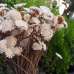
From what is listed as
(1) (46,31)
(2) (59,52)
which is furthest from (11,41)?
(2) (59,52)

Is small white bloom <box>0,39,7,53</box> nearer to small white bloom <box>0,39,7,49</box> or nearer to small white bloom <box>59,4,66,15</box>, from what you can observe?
small white bloom <box>0,39,7,49</box>

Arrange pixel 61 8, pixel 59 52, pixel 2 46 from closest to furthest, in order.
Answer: pixel 2 46
pixel 59 52
pixel 61 8

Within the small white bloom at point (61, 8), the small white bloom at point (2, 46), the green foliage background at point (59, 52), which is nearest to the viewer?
the small white bloom at point (2, 46)

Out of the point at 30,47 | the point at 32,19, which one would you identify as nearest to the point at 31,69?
the point at 30,47

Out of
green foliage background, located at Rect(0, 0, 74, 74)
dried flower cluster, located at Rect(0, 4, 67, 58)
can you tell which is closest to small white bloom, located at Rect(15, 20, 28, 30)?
dried flower cluster, located at Rect(0, 4, 67, 58)

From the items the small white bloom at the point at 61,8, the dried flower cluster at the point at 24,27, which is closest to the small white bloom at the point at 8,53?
the dried flower cluster at the point at 24,27

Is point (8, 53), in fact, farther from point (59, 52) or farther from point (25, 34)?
point (59, 52)

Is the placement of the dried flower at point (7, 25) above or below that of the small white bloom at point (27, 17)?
below

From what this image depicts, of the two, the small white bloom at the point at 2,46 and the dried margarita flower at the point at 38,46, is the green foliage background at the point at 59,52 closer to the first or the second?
the dried margarita flower at the point at 38,46

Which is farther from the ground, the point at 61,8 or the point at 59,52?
the point at 61,8
